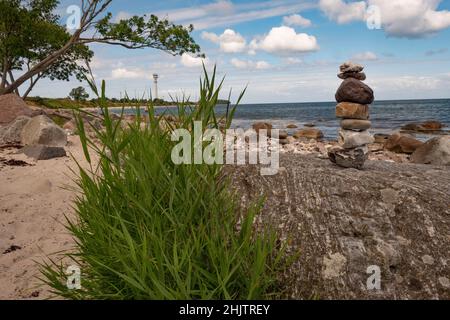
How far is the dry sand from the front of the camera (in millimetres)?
4059

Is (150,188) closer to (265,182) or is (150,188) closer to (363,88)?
(265,182)

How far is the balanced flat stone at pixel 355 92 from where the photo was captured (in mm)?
5578

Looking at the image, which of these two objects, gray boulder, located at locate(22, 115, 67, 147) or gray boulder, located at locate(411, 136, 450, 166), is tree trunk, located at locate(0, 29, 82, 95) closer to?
gray boulder, located at locate(22, 115, 67, 147)

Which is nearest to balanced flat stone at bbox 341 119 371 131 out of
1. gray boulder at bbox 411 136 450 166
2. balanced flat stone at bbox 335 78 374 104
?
balanced flat stone at bbox 335 78 374 104

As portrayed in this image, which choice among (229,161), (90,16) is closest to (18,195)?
(229,161)

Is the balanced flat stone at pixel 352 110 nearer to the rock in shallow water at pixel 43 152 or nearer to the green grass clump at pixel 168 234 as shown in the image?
the green grass clump at pixel 168 234

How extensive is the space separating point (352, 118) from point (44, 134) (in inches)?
328

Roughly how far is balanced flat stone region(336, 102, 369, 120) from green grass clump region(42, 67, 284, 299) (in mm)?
3103

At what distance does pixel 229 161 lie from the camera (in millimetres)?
4094

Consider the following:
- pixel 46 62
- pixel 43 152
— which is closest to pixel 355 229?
pixel 43 152

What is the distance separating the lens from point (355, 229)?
3145mm

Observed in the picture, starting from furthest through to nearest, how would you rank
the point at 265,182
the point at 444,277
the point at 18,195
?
1. the point at 18,195
2. the point at 265,182
3. the point at 444,277

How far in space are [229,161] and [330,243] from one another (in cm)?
146
